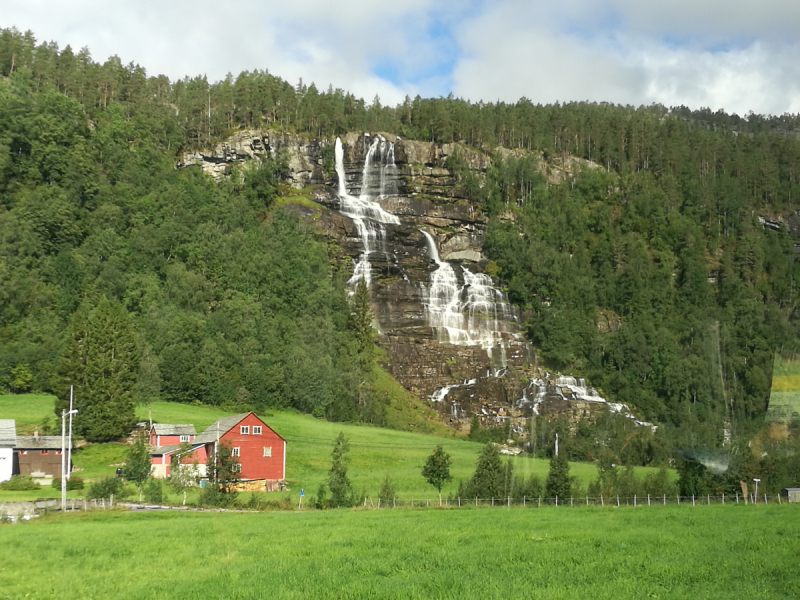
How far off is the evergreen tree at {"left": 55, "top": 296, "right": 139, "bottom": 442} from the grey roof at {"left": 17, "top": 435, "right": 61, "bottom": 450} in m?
7.97

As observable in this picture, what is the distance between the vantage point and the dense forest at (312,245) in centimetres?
10069

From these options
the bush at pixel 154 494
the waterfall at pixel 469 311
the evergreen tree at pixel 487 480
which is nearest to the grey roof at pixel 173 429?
the bush at pixel 154 494

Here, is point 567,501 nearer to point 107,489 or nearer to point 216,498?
point 216,498

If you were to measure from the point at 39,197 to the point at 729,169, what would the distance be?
13766 cm

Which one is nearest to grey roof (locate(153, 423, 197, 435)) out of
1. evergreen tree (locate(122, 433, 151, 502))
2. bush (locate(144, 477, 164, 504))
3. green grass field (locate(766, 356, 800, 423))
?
evergreen tree (locate(122, 433, 151, 502))

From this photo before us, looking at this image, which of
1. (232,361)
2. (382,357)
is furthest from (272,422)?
(382,357)

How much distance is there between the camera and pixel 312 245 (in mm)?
129250

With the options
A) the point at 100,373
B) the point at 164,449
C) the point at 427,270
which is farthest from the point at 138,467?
the point at 427,270

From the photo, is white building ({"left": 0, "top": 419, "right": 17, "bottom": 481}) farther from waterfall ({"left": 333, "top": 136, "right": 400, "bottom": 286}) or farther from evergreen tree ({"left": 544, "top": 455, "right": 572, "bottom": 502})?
waterfall ({"left": 333, "top": 136, "right": 400, "bottom": 286})

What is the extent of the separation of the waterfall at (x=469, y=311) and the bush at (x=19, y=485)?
72971 millimetres

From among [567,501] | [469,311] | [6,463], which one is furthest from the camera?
[469,311]

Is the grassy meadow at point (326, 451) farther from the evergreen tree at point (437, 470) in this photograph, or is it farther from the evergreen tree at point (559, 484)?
the evergreen tree at point (559, 484)

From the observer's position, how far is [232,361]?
100 meters

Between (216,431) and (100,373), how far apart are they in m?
18.5
